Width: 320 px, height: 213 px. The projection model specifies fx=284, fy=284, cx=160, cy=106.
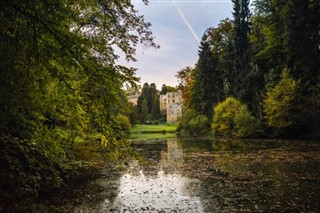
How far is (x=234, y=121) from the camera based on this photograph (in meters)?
38.5

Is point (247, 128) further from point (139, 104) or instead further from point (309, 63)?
point (139, 104)

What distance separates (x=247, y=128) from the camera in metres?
36.3

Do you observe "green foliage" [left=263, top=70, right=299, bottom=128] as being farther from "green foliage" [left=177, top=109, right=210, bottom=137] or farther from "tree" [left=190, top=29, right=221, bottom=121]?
"tree" [left=190, top=29, right=221, bottom=121]

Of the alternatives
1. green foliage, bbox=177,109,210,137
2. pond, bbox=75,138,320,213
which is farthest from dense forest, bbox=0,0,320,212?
pond, bbox=75,138,320,213

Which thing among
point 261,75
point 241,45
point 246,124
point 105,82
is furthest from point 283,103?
point 105,82

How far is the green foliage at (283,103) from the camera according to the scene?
30.3m

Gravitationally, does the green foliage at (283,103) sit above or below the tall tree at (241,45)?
below

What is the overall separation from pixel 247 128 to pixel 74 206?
101 feet

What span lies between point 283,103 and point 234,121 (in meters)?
9.16

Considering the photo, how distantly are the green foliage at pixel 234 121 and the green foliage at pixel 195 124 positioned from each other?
575cm

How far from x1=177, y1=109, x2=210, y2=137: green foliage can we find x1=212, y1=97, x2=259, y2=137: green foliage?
5752 millimetres

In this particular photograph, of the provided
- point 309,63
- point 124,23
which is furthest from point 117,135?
point 309,63

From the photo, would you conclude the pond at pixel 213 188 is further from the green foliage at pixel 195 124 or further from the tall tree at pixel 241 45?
the green foliage at pixel 195 124

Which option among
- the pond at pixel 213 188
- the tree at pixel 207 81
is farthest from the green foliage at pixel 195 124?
the pond at pixel 213 188
